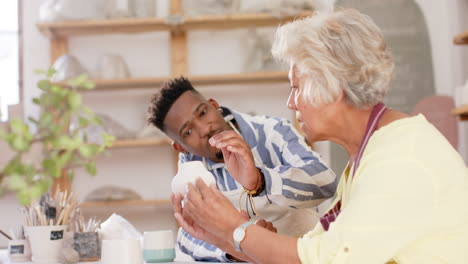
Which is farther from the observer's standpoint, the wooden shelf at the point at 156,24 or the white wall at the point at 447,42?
the white wall at the point at 447,42

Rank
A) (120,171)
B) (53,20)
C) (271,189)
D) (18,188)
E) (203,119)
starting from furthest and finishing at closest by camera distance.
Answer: (120,171)
(53,20)
(203,119)
(271,189)
(18,188)

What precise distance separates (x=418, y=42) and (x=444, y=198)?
294 cm

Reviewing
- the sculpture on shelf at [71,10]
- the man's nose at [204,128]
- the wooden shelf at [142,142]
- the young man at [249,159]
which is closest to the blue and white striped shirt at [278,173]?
the young man at [249,159]

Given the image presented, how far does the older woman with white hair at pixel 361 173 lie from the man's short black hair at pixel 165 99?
76 cm

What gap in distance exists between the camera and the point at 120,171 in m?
3.74

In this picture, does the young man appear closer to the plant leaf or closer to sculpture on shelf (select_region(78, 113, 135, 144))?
the plant leaf

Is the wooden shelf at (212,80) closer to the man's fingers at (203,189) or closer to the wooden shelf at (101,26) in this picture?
the wooden shelf at (101,26)

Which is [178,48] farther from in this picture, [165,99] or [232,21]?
[165,99]

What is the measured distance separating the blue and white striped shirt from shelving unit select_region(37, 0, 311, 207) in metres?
1.52

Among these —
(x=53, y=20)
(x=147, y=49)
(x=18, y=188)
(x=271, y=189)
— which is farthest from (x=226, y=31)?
(x=18, y=188)

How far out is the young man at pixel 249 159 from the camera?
1.51 m

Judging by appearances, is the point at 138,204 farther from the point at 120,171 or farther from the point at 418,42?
the point at 418,42

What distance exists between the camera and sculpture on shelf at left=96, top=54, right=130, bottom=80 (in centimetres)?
357

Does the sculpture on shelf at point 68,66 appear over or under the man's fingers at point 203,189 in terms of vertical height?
over
